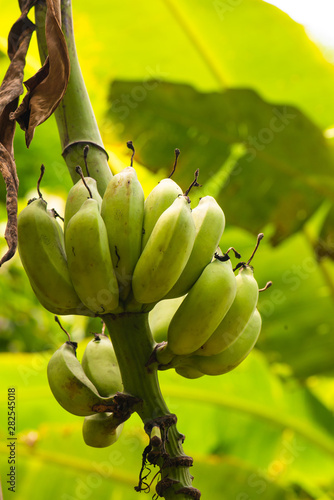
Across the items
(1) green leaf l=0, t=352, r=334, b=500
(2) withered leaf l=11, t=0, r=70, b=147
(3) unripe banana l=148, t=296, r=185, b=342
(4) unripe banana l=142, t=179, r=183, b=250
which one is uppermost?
(2) withered leaf l=11, t=0, r=70, b=147

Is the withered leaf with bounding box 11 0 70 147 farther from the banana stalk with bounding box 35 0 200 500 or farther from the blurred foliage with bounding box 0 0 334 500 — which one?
the blurred foliage with bounding box 0 0 334 500

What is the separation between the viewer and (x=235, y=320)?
0.82 m

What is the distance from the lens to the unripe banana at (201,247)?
81 centimetres

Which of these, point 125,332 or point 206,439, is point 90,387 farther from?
point 206,439

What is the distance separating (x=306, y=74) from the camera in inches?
78.2

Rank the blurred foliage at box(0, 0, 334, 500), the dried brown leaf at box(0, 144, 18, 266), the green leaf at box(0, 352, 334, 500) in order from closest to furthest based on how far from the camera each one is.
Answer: the dried brown leaf at box(0, 144, 18, 266) → the green leaf at box(0, 352, 334, 500) → the blurred foliage at box(0, 0, 334, 500)

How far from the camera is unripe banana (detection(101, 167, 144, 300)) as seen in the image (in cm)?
77

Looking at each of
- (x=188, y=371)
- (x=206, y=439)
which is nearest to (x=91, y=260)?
(x=188, y=371)

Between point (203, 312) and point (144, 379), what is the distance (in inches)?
4.9

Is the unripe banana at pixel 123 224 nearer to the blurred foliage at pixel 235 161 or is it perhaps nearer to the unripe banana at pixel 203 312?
the unripe banana at pixel 203 312

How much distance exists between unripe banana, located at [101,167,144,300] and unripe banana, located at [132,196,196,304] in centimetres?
2

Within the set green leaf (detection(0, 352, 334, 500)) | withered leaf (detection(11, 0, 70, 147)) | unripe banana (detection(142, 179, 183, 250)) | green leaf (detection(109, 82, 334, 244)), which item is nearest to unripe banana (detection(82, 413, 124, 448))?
unripe banana (detection(142, 179, 183, 250))

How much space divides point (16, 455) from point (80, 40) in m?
1.32

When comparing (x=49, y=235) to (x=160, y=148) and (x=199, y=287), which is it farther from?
(x=160, y=148)
